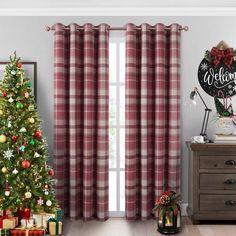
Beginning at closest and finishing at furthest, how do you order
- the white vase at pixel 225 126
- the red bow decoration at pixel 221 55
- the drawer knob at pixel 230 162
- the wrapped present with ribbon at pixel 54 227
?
the wrapped present with ribbon at pixel 54 227 < the drawer knob at pixel 230 162 < the white vase at pixel 225 126 < the red bow decoration at pixel 221 55

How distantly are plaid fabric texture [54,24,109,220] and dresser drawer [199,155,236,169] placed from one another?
3.70 feet

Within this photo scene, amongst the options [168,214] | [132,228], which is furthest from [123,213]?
[168,214]

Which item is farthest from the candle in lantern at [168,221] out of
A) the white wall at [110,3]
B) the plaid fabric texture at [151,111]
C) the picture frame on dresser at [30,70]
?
the white wall at [110,3]

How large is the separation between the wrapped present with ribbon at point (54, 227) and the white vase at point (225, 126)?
6.93 feet

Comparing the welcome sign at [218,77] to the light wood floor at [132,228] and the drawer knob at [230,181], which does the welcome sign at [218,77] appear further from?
the light wood floor at [132,228]

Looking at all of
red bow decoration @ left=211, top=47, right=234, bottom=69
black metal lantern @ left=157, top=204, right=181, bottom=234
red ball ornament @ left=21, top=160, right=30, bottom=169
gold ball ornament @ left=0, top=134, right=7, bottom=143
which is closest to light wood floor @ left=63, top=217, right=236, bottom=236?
black metal lantern @ left=157, top=204, right=181, bottom=234

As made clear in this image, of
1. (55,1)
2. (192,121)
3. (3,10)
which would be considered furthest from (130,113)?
(3,10)

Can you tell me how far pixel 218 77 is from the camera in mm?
5566

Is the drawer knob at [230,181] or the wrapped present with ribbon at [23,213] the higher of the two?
the drawer knob at [230,181]

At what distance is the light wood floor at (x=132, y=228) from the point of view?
491cm

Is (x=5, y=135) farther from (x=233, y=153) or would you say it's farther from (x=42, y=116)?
(x=233, y=153)

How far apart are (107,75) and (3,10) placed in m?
1.50

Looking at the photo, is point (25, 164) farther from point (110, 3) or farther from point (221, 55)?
point (221, 55)

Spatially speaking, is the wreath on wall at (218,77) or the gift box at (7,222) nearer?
the gift box at (7,222)
